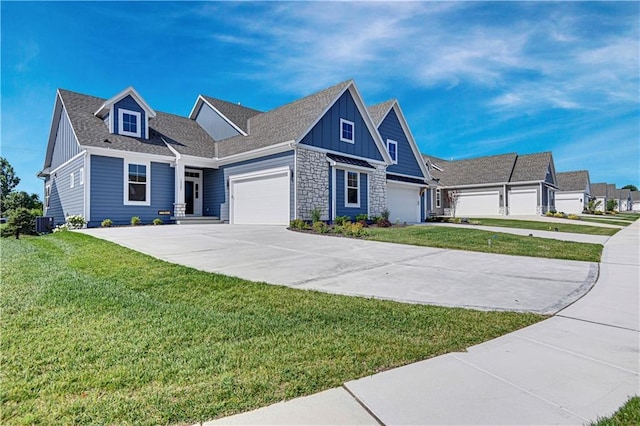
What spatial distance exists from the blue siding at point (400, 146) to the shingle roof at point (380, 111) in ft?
1.19

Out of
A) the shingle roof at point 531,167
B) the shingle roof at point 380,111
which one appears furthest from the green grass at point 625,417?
the shingle roof at point 531,167

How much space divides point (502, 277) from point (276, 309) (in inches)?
180

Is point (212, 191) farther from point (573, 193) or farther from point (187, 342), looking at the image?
point (573, 193)

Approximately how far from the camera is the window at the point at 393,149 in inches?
822

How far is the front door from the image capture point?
18.2 m

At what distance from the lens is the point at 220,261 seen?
667cm

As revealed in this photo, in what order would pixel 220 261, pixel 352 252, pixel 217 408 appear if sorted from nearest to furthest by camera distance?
1. pixel 217 408
2. pixel 220 261
3. pixel 352 252

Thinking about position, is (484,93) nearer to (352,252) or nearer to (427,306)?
(352,252)

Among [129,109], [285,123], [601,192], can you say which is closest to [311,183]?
[285,123]

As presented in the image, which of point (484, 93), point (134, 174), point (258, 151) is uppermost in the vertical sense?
point (484, 93)

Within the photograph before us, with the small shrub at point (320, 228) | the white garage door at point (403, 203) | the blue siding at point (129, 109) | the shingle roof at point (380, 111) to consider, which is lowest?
the small shrub at point (320, 228)

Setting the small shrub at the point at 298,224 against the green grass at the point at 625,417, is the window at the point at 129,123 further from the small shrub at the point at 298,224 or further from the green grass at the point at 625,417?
the green grass at the point at 625,417

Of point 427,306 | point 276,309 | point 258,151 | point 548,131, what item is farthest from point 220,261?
point 548,131

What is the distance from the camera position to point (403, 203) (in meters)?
21.8
